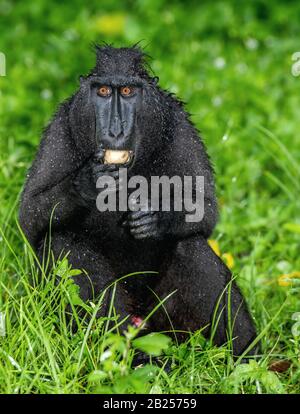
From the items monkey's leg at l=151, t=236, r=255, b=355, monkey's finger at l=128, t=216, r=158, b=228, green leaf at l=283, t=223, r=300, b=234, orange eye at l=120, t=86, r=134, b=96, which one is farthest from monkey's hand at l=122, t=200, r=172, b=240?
green leaf at l=283, t=223, r=300, b=234

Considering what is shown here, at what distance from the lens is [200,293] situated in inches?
186

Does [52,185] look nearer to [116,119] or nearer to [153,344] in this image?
[116,119]

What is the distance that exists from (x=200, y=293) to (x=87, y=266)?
0.61 metres

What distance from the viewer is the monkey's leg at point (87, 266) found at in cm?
→ 462

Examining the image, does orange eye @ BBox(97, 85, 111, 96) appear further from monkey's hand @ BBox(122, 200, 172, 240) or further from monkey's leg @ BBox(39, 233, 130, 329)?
monkey's leg @ BBox(39, 233, 130, 329)

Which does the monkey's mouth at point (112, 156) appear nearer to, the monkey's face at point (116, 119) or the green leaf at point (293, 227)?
the monkey's face at point (116, 119)

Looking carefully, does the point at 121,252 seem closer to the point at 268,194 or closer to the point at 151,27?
the point at 268,194

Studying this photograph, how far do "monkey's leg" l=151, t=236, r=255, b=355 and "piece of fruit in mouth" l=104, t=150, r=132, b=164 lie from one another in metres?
0.62

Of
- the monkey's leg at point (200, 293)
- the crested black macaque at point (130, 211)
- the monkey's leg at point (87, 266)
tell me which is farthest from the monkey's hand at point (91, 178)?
the monkey's leg at point (200, 293)

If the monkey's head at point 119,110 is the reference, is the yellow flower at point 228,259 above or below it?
below

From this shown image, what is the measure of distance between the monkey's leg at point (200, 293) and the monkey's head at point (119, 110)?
0.58 metres

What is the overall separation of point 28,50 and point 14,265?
4.71 m

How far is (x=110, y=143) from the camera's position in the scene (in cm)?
434
